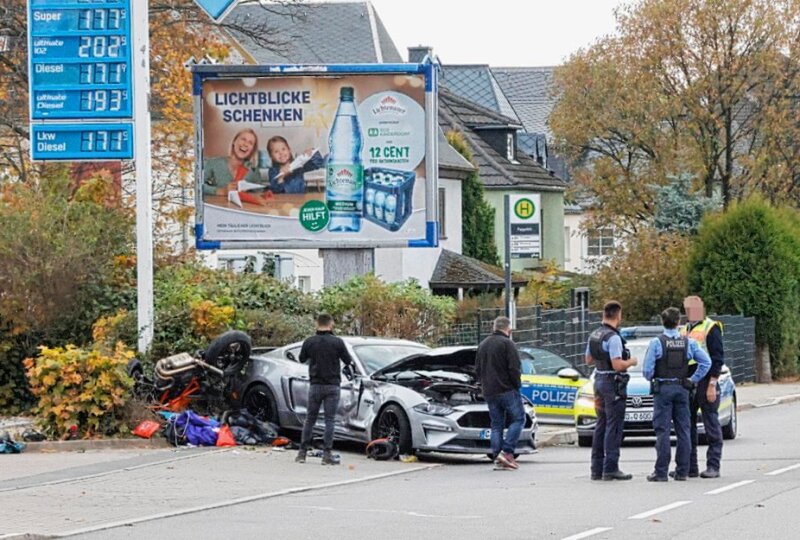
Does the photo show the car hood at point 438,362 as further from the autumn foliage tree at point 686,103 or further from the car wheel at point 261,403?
the autumn foliage tree at point 686,103

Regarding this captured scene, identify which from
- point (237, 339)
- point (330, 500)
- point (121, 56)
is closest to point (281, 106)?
point (121, 56)

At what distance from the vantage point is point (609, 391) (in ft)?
51.3

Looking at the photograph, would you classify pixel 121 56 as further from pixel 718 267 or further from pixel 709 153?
pixel 709 153

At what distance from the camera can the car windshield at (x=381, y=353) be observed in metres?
19.4

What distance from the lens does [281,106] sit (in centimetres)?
2420

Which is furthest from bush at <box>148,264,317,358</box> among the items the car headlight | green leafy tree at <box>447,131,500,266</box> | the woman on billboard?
green leafy tree at <box>447,131,500,266</box>

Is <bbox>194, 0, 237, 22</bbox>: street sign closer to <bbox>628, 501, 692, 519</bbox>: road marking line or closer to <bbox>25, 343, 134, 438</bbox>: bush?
<bbox>25, 343, 134, 438</bbox>: bush

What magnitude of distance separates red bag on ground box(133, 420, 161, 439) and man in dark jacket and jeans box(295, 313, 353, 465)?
2304mm

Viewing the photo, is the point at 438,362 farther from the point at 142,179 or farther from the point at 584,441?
the point at 142,179

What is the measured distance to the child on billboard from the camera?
24078 millimetres

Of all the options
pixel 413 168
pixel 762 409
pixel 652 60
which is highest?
pixel 652 60

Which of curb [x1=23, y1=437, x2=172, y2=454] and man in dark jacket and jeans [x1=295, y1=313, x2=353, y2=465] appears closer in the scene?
man in dark jacket and jeans [x1=295, y1=313, x2=353, y2=465]

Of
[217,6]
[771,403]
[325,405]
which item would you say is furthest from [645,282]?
[325,405]

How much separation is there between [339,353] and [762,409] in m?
16.2
